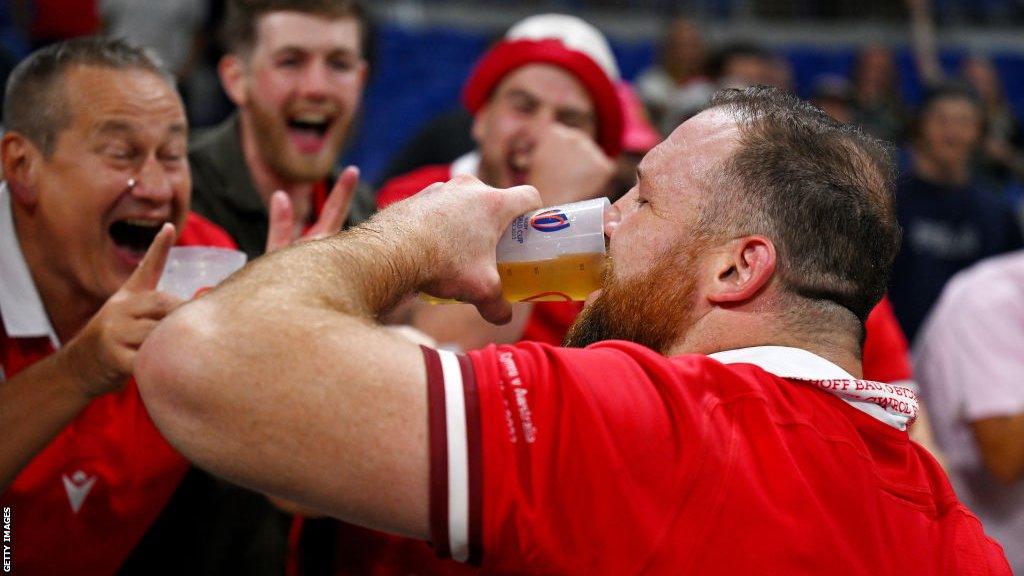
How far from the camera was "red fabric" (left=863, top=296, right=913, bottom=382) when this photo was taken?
9.04 feet

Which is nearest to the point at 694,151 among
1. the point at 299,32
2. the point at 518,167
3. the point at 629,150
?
the point at 518,167

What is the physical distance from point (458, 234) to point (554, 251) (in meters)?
0.19

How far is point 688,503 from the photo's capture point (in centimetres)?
144

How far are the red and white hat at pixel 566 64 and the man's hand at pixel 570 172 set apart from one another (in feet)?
1.81

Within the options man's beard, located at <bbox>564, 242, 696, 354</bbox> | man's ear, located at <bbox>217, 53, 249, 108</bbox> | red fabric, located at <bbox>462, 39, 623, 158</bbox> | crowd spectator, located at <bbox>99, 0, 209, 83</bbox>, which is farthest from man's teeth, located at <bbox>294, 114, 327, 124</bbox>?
crowd spectator, located at <bbox>99, 0, 209, 83</bbox>

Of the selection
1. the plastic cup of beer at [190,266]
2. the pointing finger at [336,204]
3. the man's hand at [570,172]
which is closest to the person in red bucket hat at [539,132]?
the man's hand at [570,172]

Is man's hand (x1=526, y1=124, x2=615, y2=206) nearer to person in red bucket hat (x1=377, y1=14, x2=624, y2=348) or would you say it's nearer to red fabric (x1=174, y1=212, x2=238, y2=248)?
person in red bucket hat (x1=377, y1=14, x2=624, y2=348)

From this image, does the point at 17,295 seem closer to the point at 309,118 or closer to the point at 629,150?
the point at 309,118

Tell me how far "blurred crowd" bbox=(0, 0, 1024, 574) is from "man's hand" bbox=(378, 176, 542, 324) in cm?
48

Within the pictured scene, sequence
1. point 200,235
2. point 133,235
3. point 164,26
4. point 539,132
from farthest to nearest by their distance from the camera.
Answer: point 164,26, point 539,132, point 200,235, point 133,235

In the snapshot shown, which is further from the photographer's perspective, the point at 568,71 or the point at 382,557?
the point at 568,71

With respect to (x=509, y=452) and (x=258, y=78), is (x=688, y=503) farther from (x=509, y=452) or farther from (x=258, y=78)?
(x=258, y=78)

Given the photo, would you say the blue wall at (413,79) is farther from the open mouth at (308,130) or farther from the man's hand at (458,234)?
the man's hand at (458,234)

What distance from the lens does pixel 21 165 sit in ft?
7.30
